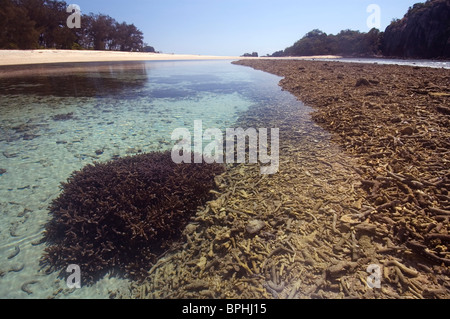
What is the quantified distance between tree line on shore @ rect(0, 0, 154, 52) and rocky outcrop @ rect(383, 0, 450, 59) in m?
82.9

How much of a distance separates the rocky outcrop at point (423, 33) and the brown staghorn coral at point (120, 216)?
60.5 metres

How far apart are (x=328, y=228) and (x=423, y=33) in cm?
6499

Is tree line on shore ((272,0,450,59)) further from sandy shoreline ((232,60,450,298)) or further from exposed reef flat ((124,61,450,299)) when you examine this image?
exposed reef flat ((124,61,450,299))

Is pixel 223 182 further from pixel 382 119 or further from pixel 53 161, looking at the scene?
pixel 382 119

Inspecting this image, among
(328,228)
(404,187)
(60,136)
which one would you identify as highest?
(60,136)

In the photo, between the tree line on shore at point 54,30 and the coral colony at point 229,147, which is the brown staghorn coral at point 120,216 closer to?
the coral colony at point 229,147

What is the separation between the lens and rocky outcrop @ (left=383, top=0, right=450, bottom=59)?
139 feet

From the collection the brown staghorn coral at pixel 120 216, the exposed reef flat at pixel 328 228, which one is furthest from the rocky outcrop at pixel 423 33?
the brown staghorn coral at pixel 120 216

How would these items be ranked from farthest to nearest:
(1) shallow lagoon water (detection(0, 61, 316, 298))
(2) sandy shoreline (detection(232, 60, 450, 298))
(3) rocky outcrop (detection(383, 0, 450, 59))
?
(3) rocky outcrop (detection(383, 0, 450, 59))
(1) shallow lagoon water (detection(0, 61, 316, 298))
(2) sandy shoreline (detection(232, 60, 450, 298))

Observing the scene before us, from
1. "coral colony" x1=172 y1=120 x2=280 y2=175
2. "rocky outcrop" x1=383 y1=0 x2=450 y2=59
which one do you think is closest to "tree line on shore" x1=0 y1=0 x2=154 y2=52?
"coral colony" x1=172 y1=120 x2=280 y2=175

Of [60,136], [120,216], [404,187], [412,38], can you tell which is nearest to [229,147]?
[120,216]

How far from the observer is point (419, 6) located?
50.8m

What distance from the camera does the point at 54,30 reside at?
2077 inches

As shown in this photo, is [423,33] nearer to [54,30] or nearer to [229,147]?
[229,147]
